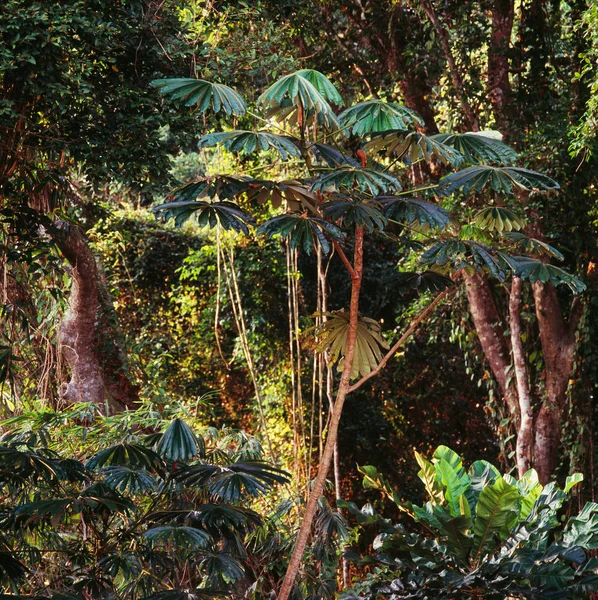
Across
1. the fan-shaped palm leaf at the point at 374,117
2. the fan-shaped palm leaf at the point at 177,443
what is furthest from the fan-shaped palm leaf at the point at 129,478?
the fan-shaped palm leaf at the point at 374,117

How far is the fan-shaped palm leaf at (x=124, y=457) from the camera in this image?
274 cm

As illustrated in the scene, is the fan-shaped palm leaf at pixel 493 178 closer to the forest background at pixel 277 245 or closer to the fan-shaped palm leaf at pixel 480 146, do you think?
the fan-shaped palm leaf at pixel 480 146

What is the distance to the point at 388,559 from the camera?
359cm

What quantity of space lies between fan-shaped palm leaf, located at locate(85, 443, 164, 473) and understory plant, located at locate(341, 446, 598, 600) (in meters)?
1.27

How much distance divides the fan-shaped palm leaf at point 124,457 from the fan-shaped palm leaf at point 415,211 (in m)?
1.24

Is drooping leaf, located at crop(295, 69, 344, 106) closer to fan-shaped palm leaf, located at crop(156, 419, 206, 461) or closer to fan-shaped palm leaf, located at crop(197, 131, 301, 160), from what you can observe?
fan-shaped palm leaf, located at crop(197, 131, 301, 160)

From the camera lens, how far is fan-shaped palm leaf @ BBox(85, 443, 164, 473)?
9.00 ft

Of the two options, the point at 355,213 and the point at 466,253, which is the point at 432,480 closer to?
the point at 466,253

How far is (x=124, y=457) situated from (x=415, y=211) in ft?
4.54

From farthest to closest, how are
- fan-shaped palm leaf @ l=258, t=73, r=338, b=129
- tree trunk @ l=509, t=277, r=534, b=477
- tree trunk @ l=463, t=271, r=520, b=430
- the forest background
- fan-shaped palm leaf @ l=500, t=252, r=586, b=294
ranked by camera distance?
1. tree trunk @ l=463, t=271, r=520, b=430
2. tree trunk @ l=509, t=277, r=534, b=477
3. the forest background
4. fan-shaped palm leaf @ l=500, t=252, r=586, b=294
5. fan-shaped palm leaf @ l=258, t=73, r=338, b=129

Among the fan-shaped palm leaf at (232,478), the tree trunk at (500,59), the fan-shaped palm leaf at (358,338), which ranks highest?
the tree trunk at (500,59)

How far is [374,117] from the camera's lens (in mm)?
2715

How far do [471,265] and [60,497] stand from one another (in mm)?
1755

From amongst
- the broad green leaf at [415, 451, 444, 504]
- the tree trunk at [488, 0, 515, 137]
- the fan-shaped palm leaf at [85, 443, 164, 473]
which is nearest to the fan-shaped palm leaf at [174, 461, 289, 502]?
the fan-shaped palm leaf at [85, 443, 164, 473]
